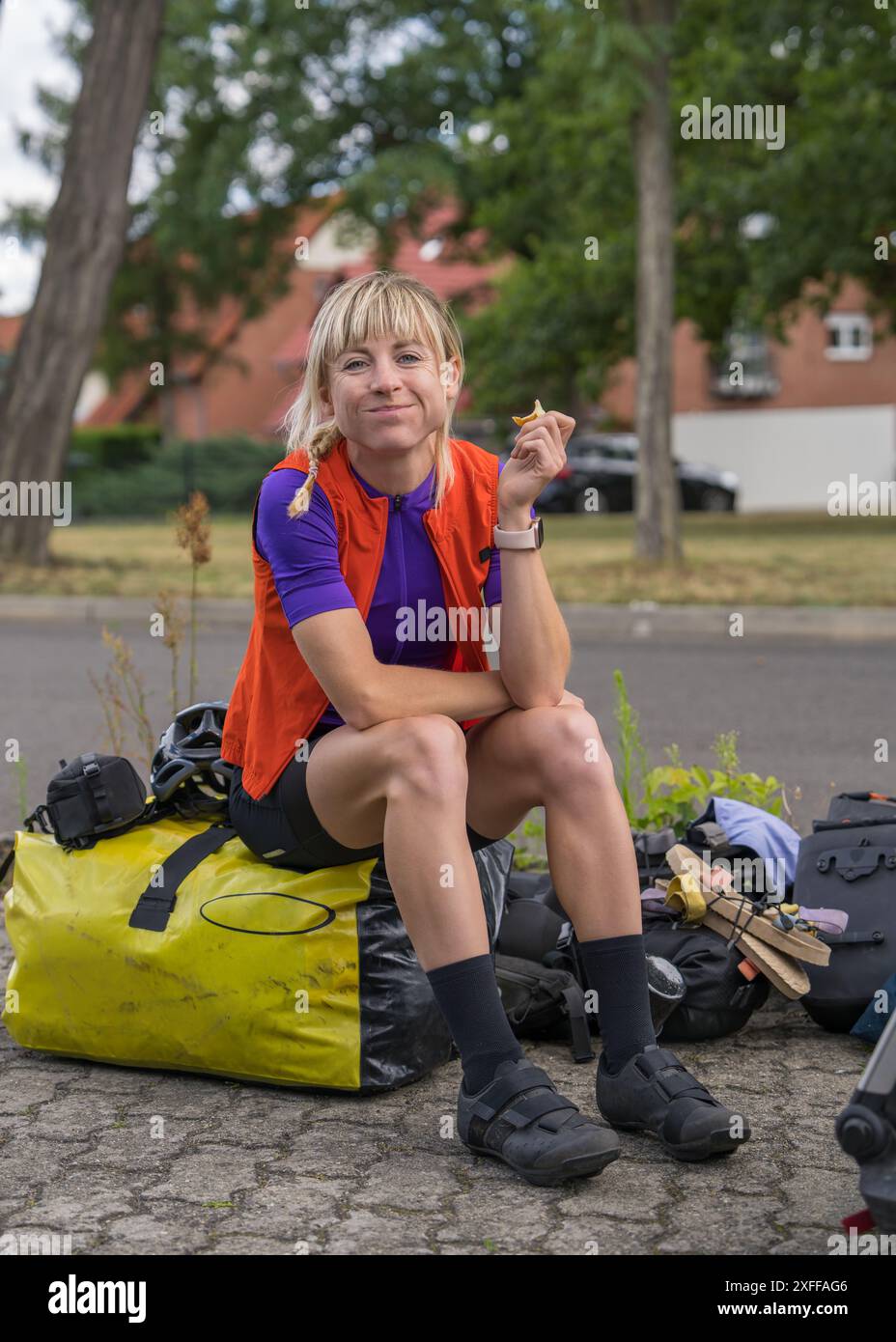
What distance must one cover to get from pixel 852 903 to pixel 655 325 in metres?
11.5

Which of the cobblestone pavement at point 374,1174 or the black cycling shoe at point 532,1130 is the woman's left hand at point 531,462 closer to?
the black cycling shoe at point 532,1130

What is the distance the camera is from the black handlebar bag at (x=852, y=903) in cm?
366

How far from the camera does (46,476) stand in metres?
14.7

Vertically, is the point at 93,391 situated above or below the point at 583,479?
above

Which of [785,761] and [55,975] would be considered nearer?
[55,975]

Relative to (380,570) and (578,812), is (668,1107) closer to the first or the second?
(578,812)

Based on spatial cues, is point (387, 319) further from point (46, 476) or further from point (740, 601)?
point (46, 476)

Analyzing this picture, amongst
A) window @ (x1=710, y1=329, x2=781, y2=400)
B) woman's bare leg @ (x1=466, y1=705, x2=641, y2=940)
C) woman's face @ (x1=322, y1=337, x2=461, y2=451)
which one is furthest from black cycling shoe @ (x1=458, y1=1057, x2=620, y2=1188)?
window @ (x1=710, y1=329, x2=781, y2=400)

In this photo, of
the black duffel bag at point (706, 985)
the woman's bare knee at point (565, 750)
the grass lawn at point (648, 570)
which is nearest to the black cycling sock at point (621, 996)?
the woman's bare knee at point (565, 750)

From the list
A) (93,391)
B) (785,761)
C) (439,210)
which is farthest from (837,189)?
(93,391)

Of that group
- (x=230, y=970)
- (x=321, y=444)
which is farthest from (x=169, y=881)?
(x=321, y=444)

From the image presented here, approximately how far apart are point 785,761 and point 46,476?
30.6 ft

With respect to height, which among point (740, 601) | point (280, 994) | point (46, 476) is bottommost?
point (280, 994)
